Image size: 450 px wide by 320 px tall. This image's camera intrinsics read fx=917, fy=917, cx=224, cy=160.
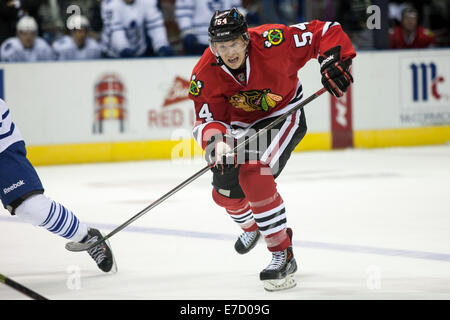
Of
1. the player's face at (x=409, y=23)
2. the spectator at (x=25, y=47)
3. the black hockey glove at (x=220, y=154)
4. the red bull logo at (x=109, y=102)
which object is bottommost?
the red bull logo at (x=109, y=102)

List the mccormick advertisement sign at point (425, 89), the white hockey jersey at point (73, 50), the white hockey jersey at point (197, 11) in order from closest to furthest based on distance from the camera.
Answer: the white hockey jersey at point (73, 50) → the white hockey jersey at point (197, 11) → the mccormick advertisement sign at point (425, 89)

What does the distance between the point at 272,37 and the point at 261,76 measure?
0.58 feet

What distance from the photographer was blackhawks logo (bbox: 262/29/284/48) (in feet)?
12.7

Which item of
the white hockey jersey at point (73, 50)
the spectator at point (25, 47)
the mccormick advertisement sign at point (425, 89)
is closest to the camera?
the spectator at point (25, 47)

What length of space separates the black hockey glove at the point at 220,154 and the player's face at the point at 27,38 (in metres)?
5.29

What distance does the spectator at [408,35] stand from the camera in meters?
10.0

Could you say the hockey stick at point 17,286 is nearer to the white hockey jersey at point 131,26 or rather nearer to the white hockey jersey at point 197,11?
the white hockey jersey at point 131,26

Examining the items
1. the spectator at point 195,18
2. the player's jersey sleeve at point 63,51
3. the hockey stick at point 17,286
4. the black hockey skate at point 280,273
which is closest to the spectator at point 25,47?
the player's jersey sleeve at point 63,51

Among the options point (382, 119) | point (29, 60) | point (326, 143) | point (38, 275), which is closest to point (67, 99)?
point (29, 60)

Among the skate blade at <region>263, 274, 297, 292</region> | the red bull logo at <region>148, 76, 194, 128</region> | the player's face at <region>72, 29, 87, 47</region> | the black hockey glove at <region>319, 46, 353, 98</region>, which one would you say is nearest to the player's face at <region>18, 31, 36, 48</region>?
the player's face at <region>72, 29, 87, 47</region>

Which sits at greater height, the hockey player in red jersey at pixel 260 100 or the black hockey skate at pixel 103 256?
the hockey player in red jersey at pixel 260 100

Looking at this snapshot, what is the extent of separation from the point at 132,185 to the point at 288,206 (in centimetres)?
174

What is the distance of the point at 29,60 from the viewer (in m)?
8.75

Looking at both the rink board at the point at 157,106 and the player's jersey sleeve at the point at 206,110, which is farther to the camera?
the rink board at the point at 157,106
